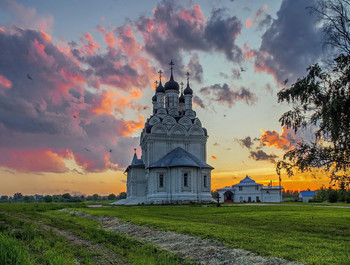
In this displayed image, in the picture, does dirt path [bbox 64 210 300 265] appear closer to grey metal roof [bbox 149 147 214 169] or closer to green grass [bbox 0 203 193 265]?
green grass [bbox 0 203 193 265]

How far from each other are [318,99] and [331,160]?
2.78 m

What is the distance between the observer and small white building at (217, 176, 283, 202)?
76438mm

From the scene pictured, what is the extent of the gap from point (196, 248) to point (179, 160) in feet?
125

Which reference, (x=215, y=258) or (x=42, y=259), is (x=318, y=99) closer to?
(x=215, y=258)

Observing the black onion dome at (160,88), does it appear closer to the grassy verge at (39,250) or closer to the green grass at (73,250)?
the green grass at (73,250)

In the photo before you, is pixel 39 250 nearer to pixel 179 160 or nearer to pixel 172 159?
pixel 179 160

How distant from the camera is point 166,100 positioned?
6119cm

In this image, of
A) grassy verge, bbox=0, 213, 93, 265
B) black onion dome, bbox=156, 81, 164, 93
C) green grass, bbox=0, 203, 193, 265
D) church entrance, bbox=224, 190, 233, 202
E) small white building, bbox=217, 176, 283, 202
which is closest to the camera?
grassy verge, bbox=0, 213, 93, 265

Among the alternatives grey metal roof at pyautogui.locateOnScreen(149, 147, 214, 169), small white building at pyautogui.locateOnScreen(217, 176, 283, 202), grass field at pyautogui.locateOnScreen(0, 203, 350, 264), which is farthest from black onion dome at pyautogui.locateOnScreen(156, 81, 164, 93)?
grass field at pyautogui.locateOnScreen(0, 203, 350, 264)

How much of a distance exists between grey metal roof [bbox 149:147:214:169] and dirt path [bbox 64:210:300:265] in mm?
32040

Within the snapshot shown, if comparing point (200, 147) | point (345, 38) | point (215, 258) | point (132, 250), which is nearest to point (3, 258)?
point (132, 250)

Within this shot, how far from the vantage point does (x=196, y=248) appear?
12.2 metres

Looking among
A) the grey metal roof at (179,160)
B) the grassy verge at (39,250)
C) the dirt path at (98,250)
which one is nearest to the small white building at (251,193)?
the grey metal roof at (179,160)

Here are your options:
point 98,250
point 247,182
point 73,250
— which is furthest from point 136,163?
point 73,250
